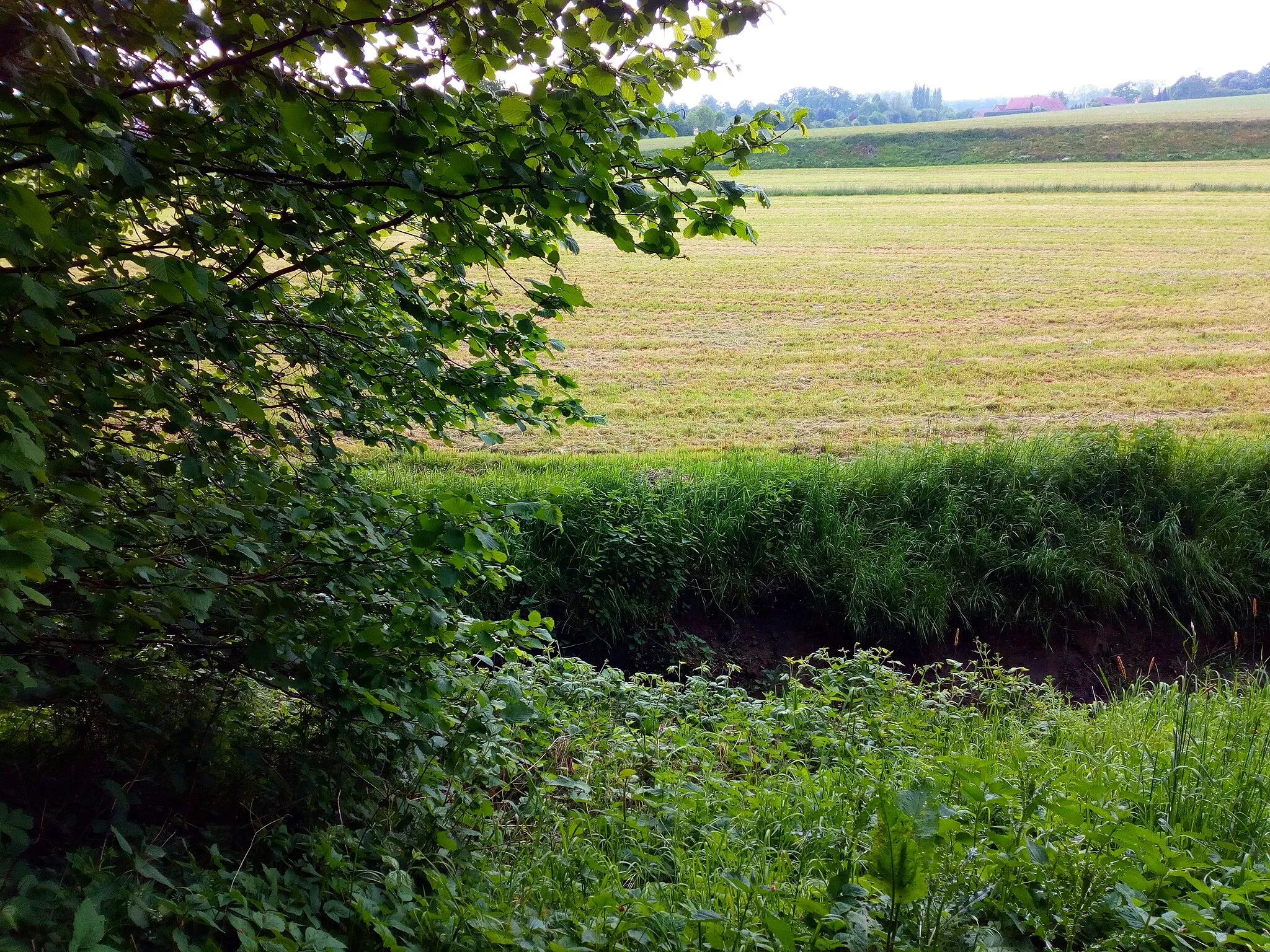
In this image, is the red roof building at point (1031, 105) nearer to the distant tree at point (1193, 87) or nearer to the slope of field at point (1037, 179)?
the distant tree at point (1193, 87)

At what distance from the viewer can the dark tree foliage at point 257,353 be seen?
1768 mm

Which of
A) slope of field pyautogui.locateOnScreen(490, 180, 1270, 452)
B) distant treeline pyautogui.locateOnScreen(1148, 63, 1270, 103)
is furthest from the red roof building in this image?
slope of field pyautogui.locateOnScreen(490, 180, 1270, 452)

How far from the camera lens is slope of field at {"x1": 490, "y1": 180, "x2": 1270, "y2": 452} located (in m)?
10.4

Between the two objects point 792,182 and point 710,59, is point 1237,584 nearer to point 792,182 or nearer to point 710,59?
point 710,59

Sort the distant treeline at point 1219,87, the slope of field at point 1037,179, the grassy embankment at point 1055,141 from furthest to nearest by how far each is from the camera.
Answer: the distant treeline at point 1219,87, the grassy embankment at point 1055,141, the slope of field at point 1037,179

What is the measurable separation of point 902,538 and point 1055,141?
5018cm

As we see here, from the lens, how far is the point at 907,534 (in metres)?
7.24

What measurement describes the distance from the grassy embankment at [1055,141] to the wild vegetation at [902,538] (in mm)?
34892

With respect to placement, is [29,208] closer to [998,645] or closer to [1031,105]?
[998,645]

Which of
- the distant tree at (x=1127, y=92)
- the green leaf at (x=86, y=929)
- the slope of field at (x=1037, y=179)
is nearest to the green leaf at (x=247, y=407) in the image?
the green leaf at (x=86, y=929)

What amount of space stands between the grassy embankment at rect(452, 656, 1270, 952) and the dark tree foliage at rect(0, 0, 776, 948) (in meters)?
0.57

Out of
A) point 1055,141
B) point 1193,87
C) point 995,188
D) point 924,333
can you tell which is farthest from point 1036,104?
point 924,333

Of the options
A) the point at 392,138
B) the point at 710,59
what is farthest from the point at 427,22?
the point at 710,59

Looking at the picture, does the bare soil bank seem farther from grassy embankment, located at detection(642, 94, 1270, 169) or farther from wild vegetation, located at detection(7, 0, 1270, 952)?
grassy embankment, located at detection(642, 94, 1270, 169)
